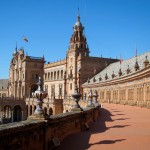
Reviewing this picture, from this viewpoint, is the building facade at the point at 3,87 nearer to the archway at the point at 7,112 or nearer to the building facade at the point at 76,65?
the archway at the point at 7,112

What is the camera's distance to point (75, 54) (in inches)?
3004

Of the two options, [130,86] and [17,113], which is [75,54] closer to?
[17,113]

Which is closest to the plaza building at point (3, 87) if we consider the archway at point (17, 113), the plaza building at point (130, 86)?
the archway at point (17, 113)

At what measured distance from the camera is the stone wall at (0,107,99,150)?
328 inches

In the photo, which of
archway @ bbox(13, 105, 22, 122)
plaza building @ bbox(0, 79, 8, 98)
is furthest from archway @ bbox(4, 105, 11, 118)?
plaza building @ bbox(0, 79, 8, 98)

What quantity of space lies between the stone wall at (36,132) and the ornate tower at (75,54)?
6103cm

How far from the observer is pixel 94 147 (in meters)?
10.7

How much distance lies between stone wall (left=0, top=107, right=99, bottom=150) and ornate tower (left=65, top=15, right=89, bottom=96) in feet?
200

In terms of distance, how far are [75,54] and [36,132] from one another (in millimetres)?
66765

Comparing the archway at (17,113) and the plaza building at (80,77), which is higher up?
the plaza building at (80,77)

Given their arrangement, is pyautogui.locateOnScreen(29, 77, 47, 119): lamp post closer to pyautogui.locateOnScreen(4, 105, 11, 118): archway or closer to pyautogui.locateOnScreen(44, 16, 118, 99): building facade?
pyautogui.locateOnScreen(44, 16, 118, 99): building facade

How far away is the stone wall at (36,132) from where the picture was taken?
8.33m

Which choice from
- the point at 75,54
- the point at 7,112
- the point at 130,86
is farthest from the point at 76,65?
the point at 130,86

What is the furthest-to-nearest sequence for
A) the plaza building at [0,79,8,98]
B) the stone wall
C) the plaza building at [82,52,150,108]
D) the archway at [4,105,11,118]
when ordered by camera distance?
the plaza building at [0,79,8,98] → the archway at [4,105,11,118] → the plaza building at [82,52,150,108] → the stone wall
